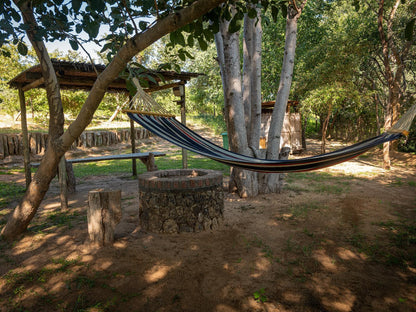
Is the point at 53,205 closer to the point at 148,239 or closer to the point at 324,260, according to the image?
the point at 148,239

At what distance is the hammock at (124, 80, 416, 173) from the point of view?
1.86 meters

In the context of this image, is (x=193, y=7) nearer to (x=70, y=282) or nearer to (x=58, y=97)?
(x=58, y=97)

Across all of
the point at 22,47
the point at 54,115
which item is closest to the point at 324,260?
the point at 54,115

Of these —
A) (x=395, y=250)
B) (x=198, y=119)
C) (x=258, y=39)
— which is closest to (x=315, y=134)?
(x=198, y=119)

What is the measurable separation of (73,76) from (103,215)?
3048 mm

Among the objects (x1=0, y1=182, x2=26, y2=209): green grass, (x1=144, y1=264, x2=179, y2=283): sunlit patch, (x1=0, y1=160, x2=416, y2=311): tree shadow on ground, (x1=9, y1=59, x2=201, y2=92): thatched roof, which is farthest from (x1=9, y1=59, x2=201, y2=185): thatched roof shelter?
(x1=144, y1=264, x2=179, y2=283): sunlit patch

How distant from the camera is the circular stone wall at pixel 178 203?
2.54m

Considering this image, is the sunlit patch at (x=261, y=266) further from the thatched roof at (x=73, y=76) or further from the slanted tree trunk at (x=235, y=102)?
the thatched roof at (x=73, y=76)

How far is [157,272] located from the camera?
6.42 feet

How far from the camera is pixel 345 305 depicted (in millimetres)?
1557

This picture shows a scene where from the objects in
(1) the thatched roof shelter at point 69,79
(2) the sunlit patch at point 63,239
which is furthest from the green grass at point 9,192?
(2) the sunlit patch at point 63,239

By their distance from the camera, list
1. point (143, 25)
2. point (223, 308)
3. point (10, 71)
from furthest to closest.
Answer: point (10, 71) < point (143, 25) < point (223, 308)

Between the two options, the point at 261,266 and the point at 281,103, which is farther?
the point at 281,103

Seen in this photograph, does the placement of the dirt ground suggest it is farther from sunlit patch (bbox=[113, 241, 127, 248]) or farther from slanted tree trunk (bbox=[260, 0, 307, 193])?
slanted tree trunk (bbox=[260, 0, 307, 193])
